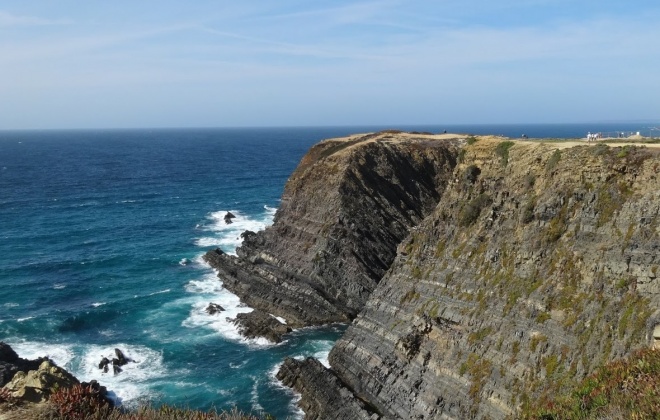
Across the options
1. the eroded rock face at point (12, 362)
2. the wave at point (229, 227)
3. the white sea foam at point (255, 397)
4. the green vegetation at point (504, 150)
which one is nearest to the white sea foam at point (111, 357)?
the eroded rock face at point (12, 362)

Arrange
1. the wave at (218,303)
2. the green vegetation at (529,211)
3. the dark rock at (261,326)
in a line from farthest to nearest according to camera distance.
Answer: the wave at (218,303)
the dark rock at (261,326)
the green vegetation at (529,211)

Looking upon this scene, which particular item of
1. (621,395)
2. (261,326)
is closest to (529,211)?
(621,395)

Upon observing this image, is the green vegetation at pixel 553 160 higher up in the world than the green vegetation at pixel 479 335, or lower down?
higher up

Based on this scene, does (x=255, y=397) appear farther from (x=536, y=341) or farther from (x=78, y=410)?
(x=78, y=410)

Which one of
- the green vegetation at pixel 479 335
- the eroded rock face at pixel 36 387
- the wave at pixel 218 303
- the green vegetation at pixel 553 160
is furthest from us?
the wave at pixel 218 303

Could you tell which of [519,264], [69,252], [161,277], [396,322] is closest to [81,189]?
[69,252]

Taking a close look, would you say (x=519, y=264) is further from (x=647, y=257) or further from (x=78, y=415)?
(x=78, y=415)

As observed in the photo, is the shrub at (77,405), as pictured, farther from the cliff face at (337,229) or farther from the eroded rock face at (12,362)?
the cliff face at (337,229)
